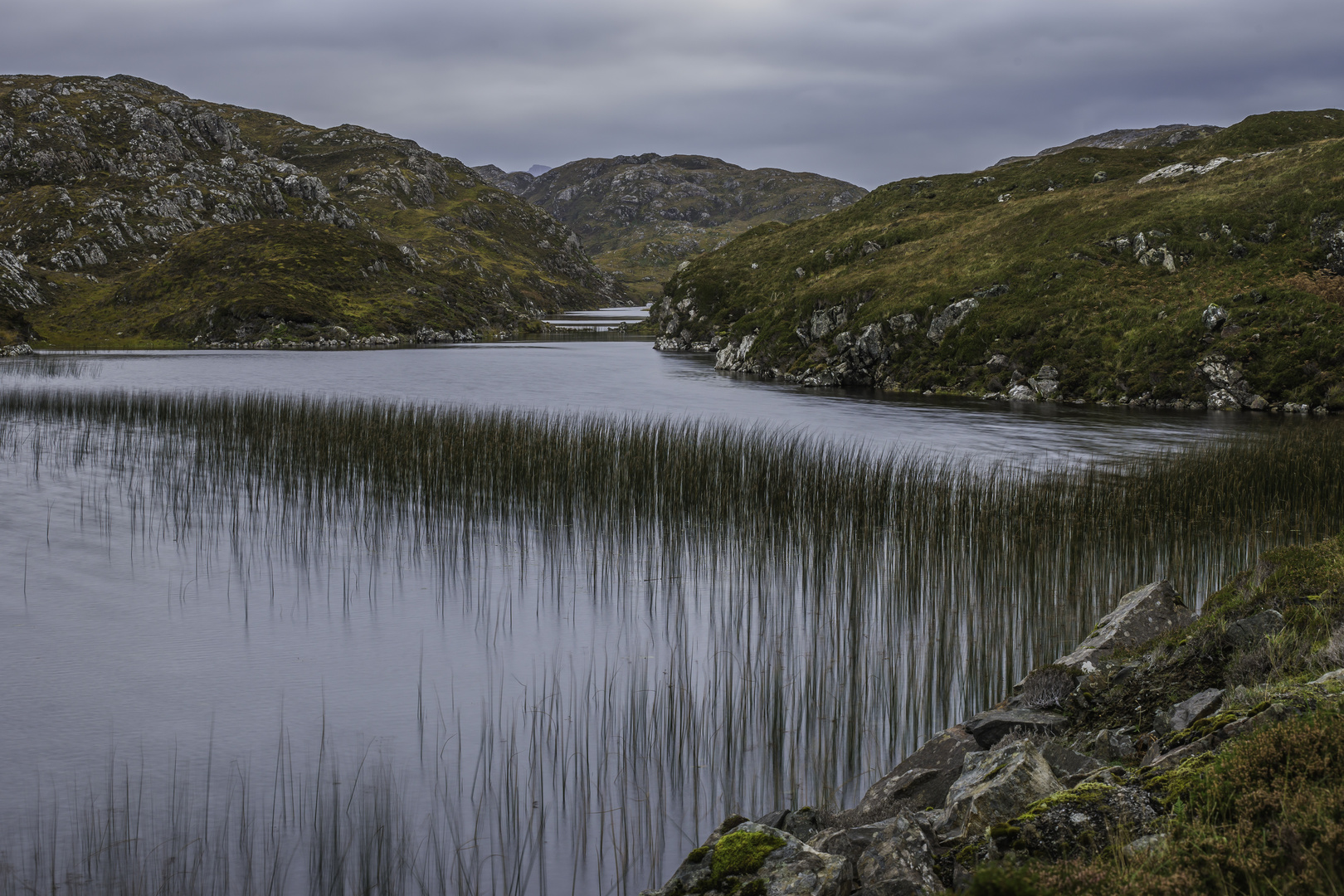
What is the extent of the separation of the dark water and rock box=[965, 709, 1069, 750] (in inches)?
46.2

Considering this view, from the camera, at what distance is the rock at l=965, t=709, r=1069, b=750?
575cm

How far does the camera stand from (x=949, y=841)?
4203 mm

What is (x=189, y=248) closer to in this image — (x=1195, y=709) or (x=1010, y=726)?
(x=1010, y=726)

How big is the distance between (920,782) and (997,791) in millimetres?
1261

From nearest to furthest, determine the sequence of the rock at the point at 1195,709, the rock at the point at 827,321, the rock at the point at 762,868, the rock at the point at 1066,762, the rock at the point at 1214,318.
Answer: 1. the rock at the point at 762,868
2. the rock at the point at 1066,762
3. the rock at the point at 1195,709
4. the rock at the point at 1214,318
5. the rock at the point at 827,321

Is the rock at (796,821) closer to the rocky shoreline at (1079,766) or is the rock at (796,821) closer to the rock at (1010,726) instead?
the rocky shoreline at (1079,766)

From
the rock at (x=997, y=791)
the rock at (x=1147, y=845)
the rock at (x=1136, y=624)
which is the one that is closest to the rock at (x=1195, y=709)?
the rock at (x=997, y=791)

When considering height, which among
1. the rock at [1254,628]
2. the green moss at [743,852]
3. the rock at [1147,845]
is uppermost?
the rock at [1254,628]

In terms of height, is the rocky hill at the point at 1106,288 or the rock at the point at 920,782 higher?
the rocky hill at the point at 1106,288

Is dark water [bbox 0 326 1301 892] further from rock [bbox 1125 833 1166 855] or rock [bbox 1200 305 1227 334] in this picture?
rock [bbox 1200 305 1227 334]

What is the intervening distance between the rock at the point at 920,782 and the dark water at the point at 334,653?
873mm

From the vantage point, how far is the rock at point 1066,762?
4719 mm

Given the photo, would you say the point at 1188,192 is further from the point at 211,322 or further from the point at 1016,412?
the point at 211,322

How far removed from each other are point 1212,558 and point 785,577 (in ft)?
19.3
